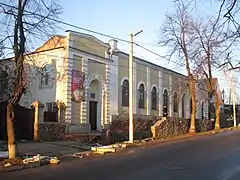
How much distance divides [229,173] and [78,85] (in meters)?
22.6

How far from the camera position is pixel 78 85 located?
32531mm

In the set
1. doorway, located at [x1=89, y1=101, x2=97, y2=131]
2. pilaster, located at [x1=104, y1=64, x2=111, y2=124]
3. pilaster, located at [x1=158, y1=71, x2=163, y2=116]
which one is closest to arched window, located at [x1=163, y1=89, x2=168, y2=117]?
pilaster, located at [x1=158, y1=71, x2=163, y2=116]

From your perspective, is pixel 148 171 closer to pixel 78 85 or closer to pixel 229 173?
pixel 229 173

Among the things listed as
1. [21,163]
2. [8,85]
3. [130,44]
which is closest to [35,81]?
[8,85]

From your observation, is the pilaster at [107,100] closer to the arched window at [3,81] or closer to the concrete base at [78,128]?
the concrete base at [78,128]

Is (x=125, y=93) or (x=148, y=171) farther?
(x=125, y=93)

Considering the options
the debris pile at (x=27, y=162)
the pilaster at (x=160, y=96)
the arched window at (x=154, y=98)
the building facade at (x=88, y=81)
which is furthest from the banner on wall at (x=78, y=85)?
the debris pile at (x=27, y=162)

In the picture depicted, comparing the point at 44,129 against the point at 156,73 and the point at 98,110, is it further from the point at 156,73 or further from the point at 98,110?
the point at 156,73

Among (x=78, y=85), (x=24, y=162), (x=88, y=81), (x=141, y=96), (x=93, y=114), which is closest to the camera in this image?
(x=24, y=162)

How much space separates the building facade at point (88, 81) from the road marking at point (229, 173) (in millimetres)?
17184

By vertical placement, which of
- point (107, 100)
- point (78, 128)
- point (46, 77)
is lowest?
point (78, 128)

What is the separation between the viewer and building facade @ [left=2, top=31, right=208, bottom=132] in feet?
103

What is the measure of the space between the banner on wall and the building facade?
0.28 ft

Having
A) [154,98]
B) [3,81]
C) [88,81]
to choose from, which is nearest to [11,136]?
[3,81]
